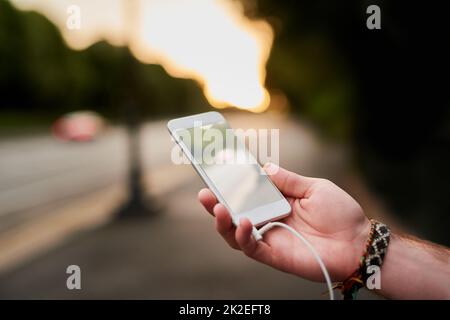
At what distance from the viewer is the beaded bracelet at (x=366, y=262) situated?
1.82 m

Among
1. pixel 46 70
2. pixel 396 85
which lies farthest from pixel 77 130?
pixel 396 85

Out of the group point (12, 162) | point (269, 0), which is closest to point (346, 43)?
point (269, 0)

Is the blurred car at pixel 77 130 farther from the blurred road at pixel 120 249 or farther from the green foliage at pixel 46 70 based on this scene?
the blurred road at pixel 120 249

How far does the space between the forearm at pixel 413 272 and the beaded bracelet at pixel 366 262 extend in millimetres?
27

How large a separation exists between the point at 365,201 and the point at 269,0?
12.7 feet

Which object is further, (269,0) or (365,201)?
(365,201)

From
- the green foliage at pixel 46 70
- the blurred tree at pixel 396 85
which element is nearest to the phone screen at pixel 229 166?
the blurred tree at pixel 396 85

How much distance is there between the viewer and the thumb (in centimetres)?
212

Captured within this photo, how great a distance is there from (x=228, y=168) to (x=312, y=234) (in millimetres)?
411

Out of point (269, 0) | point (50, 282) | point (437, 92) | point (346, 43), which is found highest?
point (269, 0)

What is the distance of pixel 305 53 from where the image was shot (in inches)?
519
